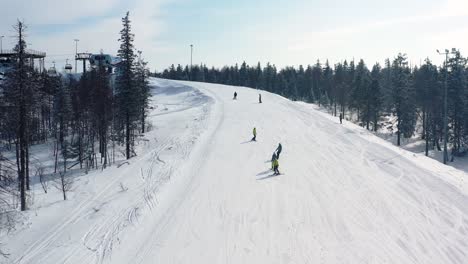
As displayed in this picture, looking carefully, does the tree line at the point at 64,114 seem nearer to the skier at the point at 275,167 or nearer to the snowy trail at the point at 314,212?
the snowy trail at the point at 314,212

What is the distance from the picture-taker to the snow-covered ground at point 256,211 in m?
14.4

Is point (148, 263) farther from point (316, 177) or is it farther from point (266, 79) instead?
point (266, 79)

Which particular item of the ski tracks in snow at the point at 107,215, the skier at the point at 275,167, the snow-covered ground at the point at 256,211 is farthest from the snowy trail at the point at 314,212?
the ski tracks in snow at the point at 107,215

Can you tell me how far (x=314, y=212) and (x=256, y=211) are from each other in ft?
9.40

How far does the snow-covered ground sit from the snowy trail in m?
0.06

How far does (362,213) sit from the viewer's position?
720 inches

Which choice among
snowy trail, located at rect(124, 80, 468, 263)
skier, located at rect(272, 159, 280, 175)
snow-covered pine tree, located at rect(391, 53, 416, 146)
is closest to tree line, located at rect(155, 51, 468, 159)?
snow-covered pine tree, located at rect(391, 53, 416, 146)

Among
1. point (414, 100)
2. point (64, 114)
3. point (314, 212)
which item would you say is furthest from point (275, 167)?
point (414, 100)

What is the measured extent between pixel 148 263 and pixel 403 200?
1459cm

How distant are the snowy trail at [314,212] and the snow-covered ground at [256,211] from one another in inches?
2.5

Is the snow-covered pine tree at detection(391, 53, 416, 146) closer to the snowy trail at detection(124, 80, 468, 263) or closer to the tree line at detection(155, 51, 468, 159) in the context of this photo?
the tree line at detection(155, 51, 468, 159)

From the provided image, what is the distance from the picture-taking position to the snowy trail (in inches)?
559

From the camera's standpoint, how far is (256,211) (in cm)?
1802

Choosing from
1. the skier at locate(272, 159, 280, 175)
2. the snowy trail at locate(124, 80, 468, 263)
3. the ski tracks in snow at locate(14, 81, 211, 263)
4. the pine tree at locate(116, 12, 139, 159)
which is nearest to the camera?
the snowy trail at locate(124, 80, 468, 263)
